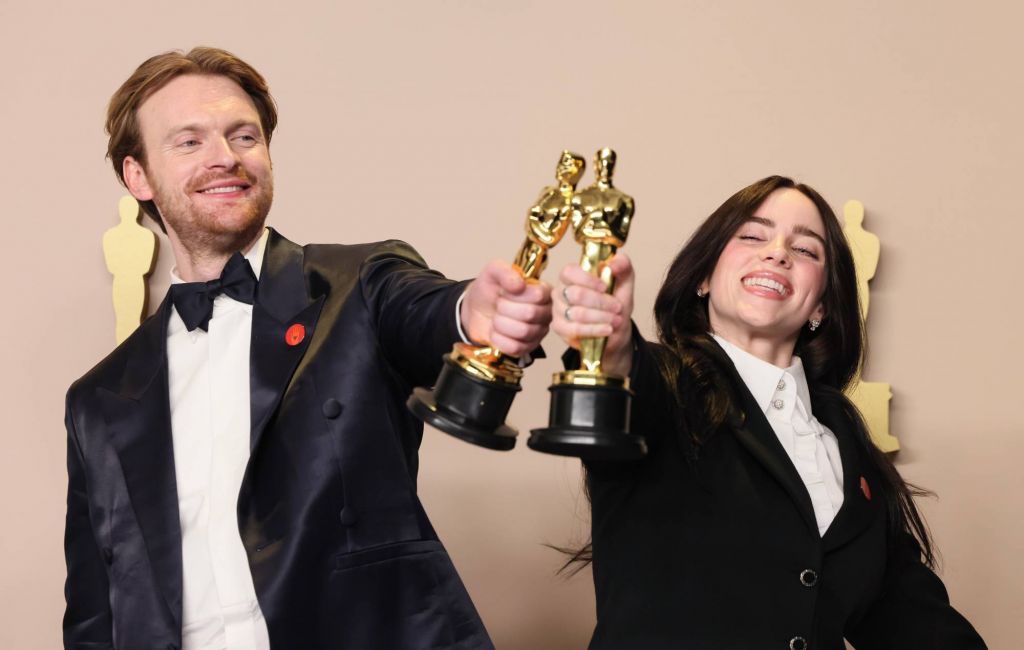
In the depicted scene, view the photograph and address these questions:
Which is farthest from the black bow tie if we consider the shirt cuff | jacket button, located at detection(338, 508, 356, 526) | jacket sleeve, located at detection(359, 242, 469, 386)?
the shirt cuff

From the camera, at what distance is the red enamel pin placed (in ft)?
6.50

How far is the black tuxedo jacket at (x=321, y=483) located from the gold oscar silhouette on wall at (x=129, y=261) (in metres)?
0.89

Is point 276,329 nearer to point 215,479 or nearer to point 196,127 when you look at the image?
point 215,479

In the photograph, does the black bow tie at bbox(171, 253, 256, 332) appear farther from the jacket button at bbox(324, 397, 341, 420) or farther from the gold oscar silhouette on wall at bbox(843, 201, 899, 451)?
the gold oscar silhouette on wall at bbox(843, 201, 899, 451)

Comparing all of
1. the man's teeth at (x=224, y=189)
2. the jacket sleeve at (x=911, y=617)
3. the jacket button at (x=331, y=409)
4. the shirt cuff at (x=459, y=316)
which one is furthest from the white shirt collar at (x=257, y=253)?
the jacket sleeve at (x=911, y=617)

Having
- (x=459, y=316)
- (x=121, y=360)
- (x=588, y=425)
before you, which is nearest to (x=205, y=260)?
(x=121, y=360)

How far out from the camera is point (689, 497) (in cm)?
190

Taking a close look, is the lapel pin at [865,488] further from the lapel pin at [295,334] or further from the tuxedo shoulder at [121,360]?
the tuxedo shoulder at [121,360]

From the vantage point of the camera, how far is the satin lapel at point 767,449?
193cm

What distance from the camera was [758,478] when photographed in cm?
195

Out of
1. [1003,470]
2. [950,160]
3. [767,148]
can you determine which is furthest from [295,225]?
[1003,470]

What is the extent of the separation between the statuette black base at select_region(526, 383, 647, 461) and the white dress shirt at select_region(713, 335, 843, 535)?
0.95m

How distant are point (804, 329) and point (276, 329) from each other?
1.04m

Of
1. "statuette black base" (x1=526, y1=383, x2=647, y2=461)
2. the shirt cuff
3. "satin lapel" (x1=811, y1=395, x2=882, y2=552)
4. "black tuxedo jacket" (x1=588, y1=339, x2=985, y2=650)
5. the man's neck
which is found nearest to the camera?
"statuette black base" (x1=526, y1=383, x2=647, y2=461)
